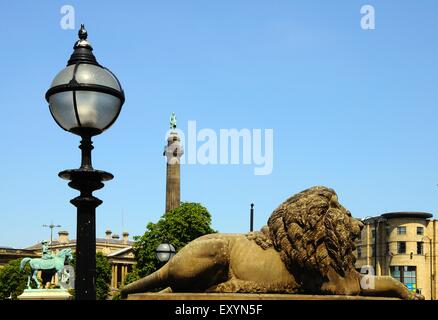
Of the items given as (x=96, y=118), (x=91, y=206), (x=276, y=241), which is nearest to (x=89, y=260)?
(x=91, y=206)

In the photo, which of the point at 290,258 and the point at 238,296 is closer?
the point at 238,296

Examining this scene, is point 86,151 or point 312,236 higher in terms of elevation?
point 86,151

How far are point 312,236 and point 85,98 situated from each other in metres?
3.46

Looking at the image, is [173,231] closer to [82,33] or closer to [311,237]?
[311,237]

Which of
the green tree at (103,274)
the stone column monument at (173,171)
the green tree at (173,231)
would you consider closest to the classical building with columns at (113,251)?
the green tree at (103,274)

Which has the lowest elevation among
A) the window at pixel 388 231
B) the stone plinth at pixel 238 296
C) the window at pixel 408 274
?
the window at pixel 408 274

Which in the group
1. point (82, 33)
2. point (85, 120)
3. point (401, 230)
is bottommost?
point (401, 230)

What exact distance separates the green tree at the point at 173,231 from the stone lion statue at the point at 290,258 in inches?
1903

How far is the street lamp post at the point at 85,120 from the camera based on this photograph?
6.55 metres

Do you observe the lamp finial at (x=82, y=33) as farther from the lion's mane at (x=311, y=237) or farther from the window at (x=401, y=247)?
the window at (x=401, y=247)

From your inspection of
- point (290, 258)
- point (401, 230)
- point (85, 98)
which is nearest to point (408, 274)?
point (401, 230)

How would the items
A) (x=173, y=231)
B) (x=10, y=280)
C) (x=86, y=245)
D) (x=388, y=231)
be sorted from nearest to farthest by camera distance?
(x=86, y=245) → (x=173, y=231) → (x=388, y=231) → (x=10, y=280)

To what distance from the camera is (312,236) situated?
8734mm
